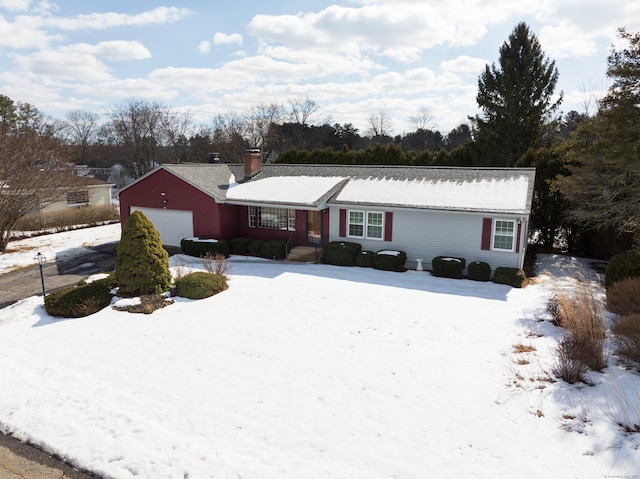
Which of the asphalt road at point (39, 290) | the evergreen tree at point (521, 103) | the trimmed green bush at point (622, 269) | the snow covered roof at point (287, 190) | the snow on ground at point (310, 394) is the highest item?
the evergreen tree at point (521, 103)

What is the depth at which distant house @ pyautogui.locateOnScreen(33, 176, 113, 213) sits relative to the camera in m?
31.0

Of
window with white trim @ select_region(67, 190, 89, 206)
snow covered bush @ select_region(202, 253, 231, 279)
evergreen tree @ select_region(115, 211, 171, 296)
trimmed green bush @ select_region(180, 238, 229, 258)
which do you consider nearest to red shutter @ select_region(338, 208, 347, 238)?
trimmed green bush @ select_region(180, 238, 229, 258)

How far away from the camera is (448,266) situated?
17219mm

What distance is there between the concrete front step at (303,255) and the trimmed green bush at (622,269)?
11.5m

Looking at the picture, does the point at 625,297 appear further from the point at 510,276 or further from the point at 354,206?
the point at 354,206

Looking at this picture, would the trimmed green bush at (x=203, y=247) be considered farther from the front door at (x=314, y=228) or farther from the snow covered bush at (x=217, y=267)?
the front door at (x=314, y=228)

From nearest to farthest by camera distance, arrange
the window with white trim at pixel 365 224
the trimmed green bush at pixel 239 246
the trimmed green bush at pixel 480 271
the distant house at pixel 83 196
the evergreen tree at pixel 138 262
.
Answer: the evergreen tree at pixel 138 262 < the trimmed green bush at pixel 480 271 < the window with white trim at pixel 365 224 < the trimmed green bush at pixel 239 246 < the distant house at pixel 83 196

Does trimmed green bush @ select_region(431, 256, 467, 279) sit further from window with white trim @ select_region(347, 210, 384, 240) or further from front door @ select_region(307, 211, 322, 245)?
front door @ select_region(307, 211, 322, 245)

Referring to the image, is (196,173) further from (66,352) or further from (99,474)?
(99,474)

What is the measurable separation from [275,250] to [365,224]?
4.50m

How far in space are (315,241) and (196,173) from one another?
773 cm

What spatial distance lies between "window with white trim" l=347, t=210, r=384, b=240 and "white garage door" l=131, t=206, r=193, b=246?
8.64 metres

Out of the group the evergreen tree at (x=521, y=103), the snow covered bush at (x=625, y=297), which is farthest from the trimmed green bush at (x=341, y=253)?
the evergreen tree at (x=521, y=103)

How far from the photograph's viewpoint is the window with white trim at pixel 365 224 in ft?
64.1
